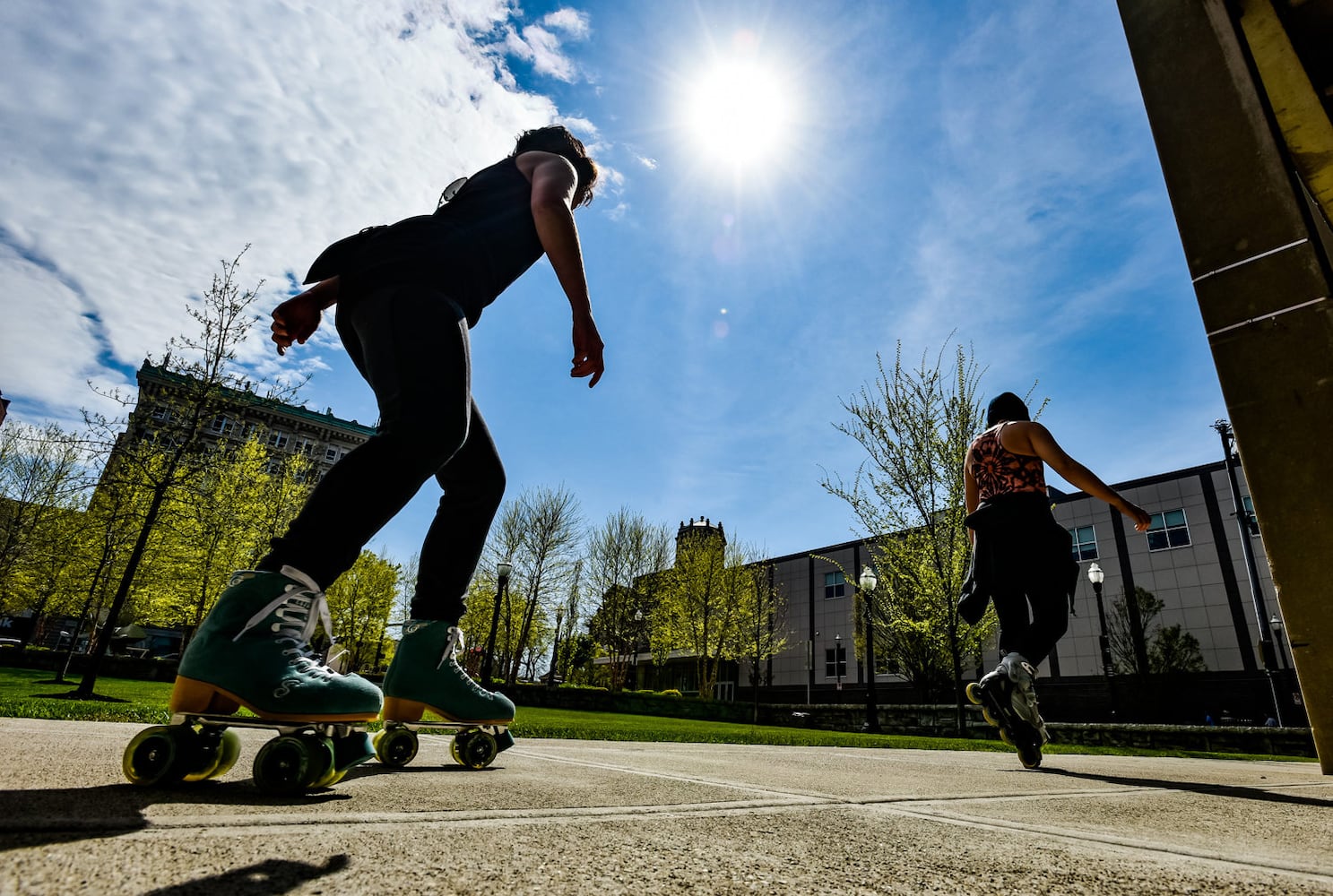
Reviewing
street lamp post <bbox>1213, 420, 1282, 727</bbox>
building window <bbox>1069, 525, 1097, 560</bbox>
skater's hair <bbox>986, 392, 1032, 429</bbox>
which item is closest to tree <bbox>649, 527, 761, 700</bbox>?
building window <bbox>1069, 525, 1097, 560</bbox>

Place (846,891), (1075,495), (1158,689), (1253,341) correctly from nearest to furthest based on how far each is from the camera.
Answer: (846,891) < (1253,341) < (1158,689) < (1075,495)

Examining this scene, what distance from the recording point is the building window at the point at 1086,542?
1206 inches

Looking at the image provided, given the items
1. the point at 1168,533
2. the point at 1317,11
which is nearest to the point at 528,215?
the point at 1317,11

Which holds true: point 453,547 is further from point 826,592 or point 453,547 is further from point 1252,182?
point 826,592

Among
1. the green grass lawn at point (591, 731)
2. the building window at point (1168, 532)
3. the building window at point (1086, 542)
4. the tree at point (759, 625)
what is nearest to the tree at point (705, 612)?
the tree at point (759, 625)

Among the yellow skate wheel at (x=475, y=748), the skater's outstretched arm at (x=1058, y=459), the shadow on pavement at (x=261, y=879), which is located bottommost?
the yellow skate wheel at (x=475, y=748)

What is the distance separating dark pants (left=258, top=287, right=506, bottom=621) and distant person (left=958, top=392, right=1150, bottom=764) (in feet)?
9.44

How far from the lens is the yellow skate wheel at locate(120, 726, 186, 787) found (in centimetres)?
113

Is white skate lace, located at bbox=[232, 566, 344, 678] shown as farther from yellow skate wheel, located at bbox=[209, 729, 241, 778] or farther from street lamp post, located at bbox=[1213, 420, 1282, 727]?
street lamp post, located at bbox=[1213, 420, 1282, 727]

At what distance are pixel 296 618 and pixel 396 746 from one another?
0.67 m

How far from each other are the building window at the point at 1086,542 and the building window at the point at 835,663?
1485 centimetres

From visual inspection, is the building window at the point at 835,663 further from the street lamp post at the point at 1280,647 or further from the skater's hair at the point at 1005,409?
the skater's hair at the point at 1005,409

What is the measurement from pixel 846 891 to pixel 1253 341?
304cm

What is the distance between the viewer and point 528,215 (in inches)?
86.7
